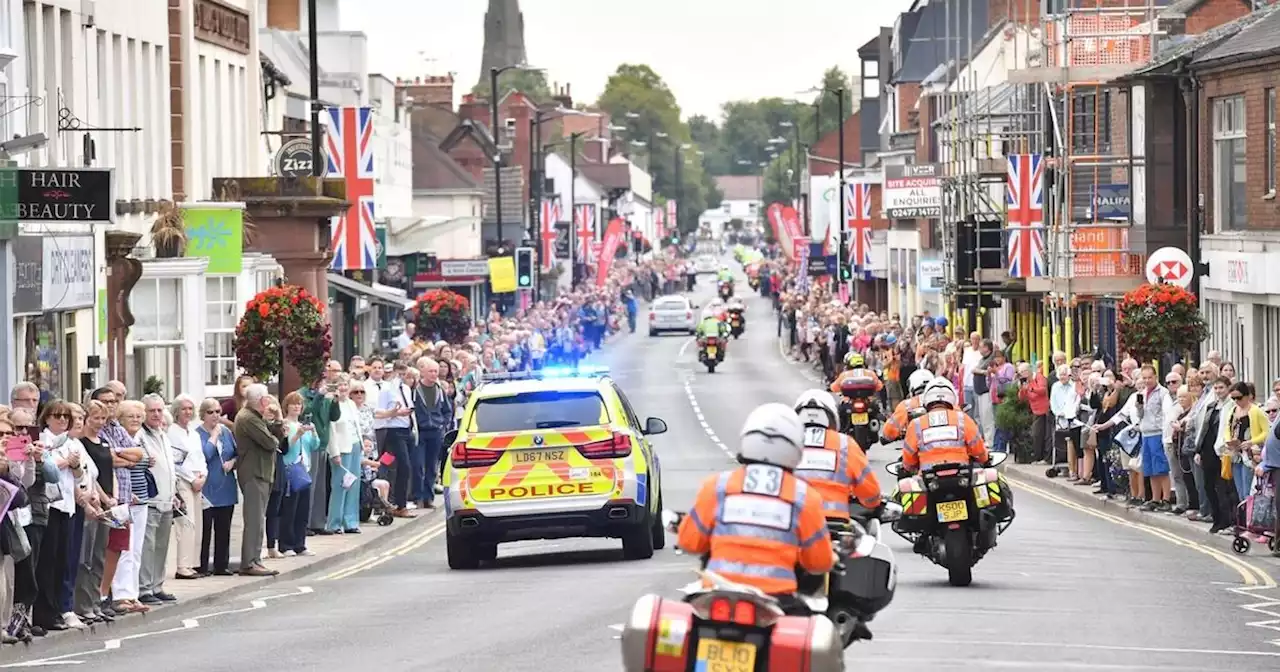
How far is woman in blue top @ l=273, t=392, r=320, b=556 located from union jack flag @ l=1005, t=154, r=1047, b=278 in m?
22.9

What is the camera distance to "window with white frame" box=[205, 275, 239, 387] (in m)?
37.4

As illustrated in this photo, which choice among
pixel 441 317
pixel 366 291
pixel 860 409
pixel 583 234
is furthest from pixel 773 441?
pixel 583 234

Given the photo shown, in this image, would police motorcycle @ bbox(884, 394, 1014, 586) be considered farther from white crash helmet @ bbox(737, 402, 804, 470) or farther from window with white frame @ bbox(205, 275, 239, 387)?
window with white frame @ bbox(205, 275, 239, 387)

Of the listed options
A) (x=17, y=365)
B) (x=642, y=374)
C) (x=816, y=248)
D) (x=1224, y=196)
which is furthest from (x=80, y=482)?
(x=816, y=248)

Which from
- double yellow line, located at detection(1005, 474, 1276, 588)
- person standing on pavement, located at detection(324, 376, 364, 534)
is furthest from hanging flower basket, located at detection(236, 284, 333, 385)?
double yellow line, located at detection(1005, 474, 1276, 588)

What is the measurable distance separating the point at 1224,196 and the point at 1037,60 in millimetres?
14529

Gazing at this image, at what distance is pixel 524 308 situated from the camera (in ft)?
277

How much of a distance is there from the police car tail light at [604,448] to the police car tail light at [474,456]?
2.35 feet

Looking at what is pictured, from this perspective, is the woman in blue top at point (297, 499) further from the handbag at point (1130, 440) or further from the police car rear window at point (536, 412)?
the handbag at point (1130, 440)

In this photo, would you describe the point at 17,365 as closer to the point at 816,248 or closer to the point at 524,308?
the point at 524,308

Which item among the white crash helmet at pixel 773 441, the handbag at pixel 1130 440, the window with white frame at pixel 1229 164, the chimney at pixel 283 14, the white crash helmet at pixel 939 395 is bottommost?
the handbag at pixel 1130 440

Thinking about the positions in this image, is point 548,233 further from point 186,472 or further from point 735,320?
point 186,472

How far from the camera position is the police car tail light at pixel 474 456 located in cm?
2283

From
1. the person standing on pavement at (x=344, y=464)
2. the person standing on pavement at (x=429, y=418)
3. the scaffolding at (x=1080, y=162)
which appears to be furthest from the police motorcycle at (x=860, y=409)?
the person standing on pavement at (x=344, y=464)
